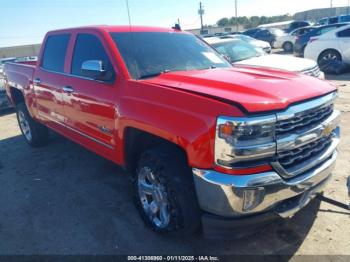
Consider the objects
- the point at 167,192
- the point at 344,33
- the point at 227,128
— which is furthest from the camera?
the point at 344,33

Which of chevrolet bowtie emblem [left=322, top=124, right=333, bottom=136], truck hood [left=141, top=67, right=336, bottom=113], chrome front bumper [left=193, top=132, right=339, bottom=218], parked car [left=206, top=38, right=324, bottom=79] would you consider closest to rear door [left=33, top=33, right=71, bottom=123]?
truck hood [left=141, top=67, right=336, bottom=113]

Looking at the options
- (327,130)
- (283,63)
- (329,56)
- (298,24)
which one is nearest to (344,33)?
(329,56)

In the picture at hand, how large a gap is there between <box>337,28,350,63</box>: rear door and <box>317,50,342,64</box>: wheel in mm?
210

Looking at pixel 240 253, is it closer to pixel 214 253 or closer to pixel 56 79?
pixel 214 253

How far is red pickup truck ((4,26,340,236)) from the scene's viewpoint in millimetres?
2387

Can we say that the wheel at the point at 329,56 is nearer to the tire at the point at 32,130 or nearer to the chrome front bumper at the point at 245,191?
the tire at the point at 32,130

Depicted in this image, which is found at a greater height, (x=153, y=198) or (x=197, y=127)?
(x=197, y=127)

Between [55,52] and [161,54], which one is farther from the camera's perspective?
[55,52]

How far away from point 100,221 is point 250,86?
2.13m

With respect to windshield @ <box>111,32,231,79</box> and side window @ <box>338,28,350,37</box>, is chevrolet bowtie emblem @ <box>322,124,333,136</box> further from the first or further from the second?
side window @ <box>338,28,350,37</box>

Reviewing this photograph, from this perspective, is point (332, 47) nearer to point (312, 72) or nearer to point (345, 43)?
point (345, 43)

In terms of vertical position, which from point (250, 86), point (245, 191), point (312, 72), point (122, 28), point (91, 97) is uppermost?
point (122, 28)

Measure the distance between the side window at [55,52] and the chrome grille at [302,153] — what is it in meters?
3.26

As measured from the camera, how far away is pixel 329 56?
1202 centimetres
